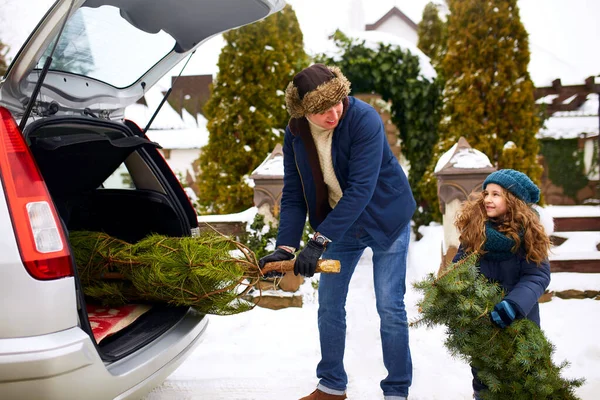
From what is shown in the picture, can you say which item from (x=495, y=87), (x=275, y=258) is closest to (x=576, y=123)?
(x=495, y=87)

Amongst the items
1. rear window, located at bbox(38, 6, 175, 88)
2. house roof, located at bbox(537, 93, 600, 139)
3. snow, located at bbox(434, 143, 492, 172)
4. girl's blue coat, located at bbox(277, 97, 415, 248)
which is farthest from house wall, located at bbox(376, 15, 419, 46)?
girl's blue coat, located at bbox(277, 97, 415, 248)

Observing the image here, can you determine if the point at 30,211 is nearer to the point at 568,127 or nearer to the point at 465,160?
the point at 465,160

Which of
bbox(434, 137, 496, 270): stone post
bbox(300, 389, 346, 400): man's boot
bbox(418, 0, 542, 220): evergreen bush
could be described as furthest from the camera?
bbox(418, 0, 542, 220): evergreen bush

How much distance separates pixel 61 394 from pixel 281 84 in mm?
5779

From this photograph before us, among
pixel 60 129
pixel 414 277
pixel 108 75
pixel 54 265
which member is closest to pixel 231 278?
pixel 54 265

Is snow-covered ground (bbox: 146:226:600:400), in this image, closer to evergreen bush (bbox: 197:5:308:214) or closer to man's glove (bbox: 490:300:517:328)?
man's glove (bbox: 490:300:517:328)

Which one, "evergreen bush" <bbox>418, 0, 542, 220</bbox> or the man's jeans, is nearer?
the man's jeans

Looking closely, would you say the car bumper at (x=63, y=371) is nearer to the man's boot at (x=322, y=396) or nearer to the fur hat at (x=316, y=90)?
the man's boot at (x=322, y=396)

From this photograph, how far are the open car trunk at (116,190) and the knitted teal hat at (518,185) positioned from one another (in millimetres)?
1679

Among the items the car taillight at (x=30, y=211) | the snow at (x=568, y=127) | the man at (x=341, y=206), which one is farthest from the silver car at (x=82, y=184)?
the snow at (x=568, y=127)

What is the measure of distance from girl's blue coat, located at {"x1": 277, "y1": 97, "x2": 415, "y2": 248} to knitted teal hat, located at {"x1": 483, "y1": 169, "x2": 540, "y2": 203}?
1.47 feet

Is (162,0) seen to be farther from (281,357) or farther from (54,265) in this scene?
(281,357)

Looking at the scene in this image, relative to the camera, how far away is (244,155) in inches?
261

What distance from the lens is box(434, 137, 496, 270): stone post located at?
4609mm
